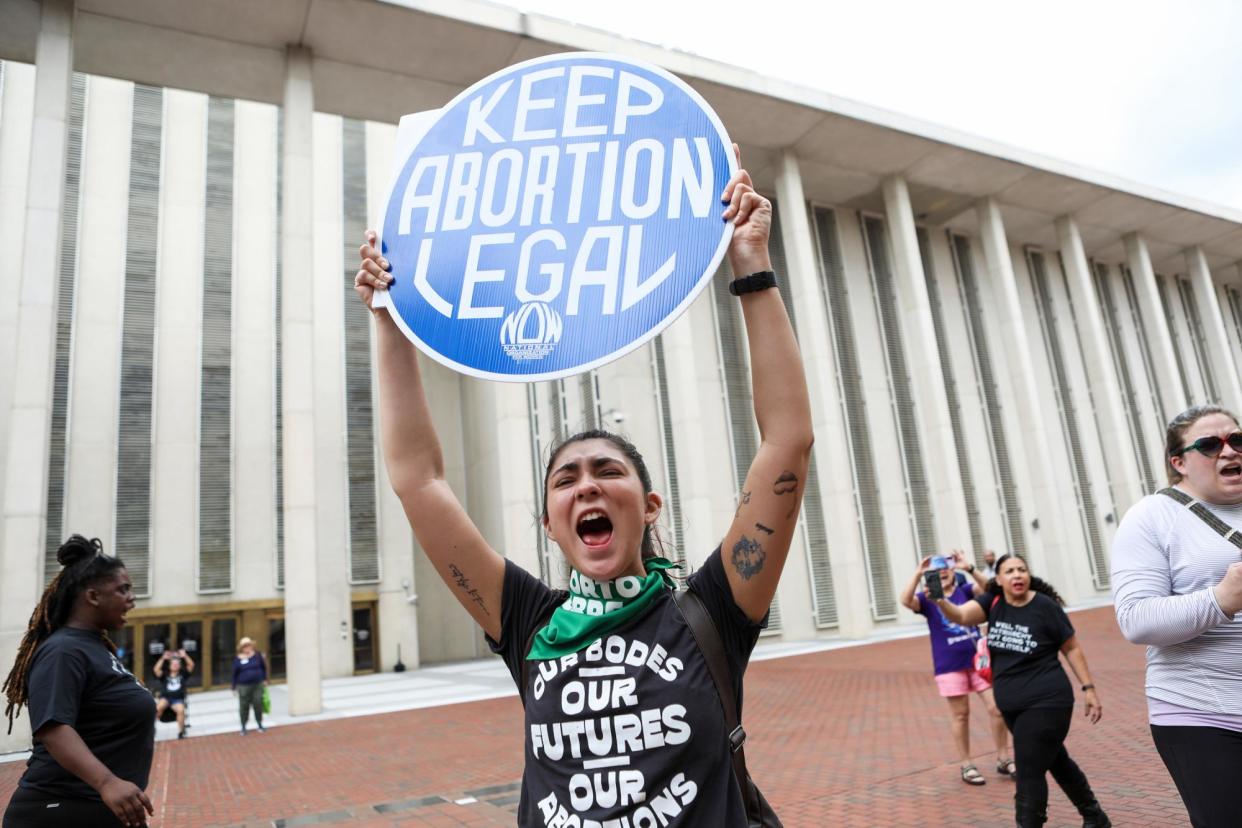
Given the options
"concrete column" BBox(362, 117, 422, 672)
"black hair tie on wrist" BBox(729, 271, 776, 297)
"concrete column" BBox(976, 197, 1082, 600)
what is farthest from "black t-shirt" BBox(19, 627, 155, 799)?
"concrete column" BBox(976, 197, 1082, 600)

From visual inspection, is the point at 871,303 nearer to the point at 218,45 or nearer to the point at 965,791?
the point at 218,45

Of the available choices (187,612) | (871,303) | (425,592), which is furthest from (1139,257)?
(187,612)

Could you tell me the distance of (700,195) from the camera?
184 centimetres

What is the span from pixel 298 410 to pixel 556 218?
51.5ft

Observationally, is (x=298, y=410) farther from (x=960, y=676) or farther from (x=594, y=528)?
(x=594, y=528)

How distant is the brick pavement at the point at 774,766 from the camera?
6188mm

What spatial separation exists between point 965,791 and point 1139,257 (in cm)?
3276

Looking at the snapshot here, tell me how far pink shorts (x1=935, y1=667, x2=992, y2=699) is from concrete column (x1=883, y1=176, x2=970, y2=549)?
17962mm

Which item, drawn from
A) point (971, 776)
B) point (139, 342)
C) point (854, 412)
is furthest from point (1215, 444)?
point (139, 342)

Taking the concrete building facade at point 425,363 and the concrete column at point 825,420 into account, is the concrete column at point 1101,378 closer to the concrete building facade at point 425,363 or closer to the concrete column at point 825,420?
the concrete building facade at point 425,363

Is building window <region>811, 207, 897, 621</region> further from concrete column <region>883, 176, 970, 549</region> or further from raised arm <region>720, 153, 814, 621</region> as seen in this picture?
raised arm <region>720, 153, 814, 621</region>

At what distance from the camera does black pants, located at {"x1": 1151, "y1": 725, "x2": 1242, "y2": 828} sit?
249cm

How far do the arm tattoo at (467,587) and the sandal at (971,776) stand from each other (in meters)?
6.12

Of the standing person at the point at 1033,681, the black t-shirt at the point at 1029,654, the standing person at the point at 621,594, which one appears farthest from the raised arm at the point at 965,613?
the standing person at the point at 621,594
